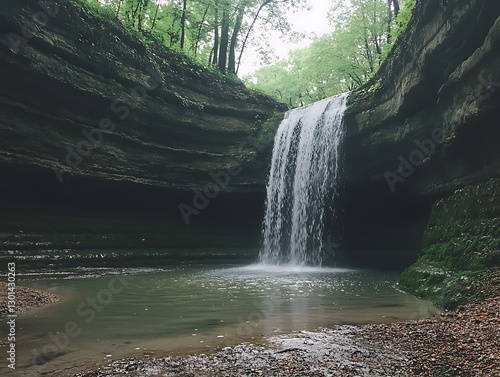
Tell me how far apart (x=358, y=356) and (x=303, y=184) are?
50.3 ft

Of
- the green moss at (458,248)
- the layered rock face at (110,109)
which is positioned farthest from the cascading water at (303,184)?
the green moss at (458,248)

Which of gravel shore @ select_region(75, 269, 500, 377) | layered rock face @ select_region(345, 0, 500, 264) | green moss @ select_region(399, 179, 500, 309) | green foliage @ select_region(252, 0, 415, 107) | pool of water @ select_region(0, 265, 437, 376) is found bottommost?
pool of water @ select_region(0, 265, 437, 376)

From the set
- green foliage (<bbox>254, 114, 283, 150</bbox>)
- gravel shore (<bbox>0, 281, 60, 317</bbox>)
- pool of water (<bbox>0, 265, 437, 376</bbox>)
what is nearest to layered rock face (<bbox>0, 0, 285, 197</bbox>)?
green foliage (<bbox>254, 114, 283, 150</bbox>)

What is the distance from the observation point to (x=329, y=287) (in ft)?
34.4

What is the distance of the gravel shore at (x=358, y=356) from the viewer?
366 cm

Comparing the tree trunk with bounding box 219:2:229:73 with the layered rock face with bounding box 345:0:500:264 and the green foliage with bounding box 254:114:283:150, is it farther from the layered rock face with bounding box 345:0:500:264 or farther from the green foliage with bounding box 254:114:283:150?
the layered rock face with bounding box 345:0:500:264

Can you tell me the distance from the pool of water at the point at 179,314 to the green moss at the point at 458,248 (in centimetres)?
54

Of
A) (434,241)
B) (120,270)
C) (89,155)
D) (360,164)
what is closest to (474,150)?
(434,241)

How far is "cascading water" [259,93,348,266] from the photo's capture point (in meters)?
18.4

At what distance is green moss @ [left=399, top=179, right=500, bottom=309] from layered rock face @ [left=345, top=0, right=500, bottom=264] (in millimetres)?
1804

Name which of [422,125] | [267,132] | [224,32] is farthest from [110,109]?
[422,125]

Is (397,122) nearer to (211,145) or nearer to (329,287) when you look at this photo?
(329,287)

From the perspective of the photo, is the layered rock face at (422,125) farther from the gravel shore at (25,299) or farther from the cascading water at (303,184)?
the gravel shore at (25,299)

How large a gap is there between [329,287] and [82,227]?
11.5 metres
